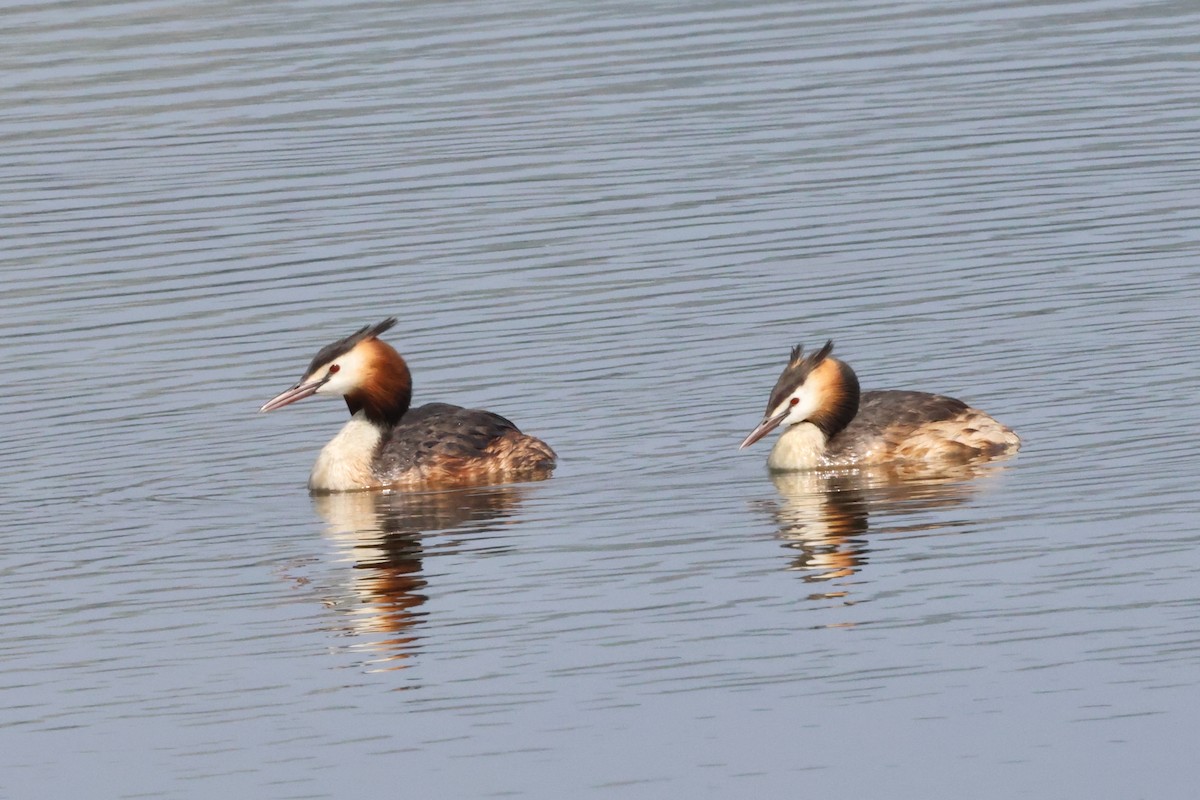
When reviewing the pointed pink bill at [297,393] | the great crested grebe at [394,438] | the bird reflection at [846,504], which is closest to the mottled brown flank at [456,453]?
the great crested grebe at [394,438]

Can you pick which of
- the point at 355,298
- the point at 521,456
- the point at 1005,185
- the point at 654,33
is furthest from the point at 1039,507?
the point at 654,33

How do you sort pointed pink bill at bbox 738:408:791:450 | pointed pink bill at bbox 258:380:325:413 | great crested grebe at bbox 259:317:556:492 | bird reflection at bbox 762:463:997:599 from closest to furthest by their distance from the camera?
1. bird reflection at bbox 762:463:997:599
2. pointed pink bill at bbox 738:408:791:450
3. great crested grebe at bbox 259:317:556:492
4. pointed pink bill at bbox 258:380:325:413

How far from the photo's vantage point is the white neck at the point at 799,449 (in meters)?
18.2

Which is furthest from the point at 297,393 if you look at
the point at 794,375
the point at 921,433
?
the point at 921,433

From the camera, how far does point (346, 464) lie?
18.3 meters

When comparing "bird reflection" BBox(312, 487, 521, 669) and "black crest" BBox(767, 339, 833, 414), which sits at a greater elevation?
"black crest" BBox(767, 339, 833, 414)

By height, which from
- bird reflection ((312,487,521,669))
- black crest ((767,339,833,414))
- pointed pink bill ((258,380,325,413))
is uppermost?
pointed pink bill ((258,380,325,413))

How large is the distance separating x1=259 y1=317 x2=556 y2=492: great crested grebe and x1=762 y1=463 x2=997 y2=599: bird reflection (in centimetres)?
200

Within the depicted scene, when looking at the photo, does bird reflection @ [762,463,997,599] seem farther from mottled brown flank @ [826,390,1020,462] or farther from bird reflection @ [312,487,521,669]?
bird reflection @ [312,487,521,669]

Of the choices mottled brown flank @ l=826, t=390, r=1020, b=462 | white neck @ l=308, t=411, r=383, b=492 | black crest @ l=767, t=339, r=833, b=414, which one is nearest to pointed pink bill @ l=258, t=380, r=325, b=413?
white neck @ l=308, t=411, r=383, b=492

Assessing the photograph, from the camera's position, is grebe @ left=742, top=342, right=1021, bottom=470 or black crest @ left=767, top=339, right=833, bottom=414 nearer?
grebe @ left=742, top=342, right=1021, bottom=470

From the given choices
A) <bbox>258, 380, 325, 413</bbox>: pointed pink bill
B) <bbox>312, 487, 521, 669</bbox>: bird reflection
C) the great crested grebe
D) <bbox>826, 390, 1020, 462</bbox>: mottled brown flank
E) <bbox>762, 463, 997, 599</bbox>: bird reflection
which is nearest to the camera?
<bbox>312, 487, 521, 669</bbox>: bird reflection

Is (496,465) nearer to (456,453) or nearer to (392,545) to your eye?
(456,453)

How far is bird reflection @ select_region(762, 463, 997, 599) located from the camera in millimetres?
14953
